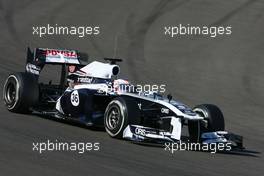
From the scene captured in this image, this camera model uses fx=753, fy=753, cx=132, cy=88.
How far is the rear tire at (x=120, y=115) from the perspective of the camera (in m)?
12.7

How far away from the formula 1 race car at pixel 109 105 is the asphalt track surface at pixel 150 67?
0.27m

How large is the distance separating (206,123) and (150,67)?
8654 mm

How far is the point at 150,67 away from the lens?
861 inches

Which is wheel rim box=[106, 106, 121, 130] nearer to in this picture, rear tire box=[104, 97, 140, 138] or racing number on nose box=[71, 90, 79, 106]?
rear tire box=[104, 97, 140, 138]

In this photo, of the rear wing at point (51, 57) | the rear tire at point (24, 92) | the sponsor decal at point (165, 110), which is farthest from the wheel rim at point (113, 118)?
the rear wing at point (51, 57)

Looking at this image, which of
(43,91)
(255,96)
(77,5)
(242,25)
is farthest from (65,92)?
(77,5)

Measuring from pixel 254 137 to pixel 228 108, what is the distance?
2.88 m

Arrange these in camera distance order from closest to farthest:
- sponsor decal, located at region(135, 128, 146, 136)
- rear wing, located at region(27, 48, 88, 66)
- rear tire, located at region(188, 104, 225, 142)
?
sponsor decal, located at region(135, 128, 146, 136) → rear tire, located at region(188, 104, 225, 142) → rear wing, located at region(27, 48, 88, 66)

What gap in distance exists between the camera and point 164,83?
66.4 ft

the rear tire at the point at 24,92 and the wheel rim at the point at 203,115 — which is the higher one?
the rear tire at the point at 24,92

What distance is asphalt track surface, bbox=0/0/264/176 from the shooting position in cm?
1078

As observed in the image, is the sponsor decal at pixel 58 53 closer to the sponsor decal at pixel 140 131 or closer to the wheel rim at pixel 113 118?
the wheel rim at pixel 113 118

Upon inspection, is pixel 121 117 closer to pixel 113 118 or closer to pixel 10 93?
pixel 113 118

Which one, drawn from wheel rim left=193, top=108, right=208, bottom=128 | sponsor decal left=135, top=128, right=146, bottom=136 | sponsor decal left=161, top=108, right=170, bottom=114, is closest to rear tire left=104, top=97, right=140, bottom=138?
sponsor decal left=135, top=128, right=146, bottom=136
